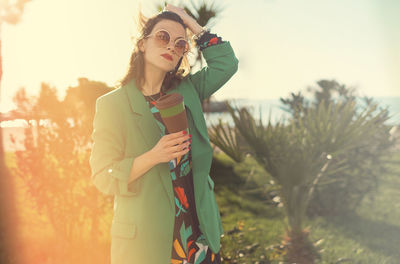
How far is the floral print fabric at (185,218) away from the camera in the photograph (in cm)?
159

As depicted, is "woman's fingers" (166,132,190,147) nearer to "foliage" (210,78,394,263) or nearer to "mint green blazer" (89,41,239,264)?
"mint green blazer" (89,41,239,264)

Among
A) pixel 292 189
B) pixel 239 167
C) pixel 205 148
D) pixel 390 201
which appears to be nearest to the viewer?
pixel 205 148

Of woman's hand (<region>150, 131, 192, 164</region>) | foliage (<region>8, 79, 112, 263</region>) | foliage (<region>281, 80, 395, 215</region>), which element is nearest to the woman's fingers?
woman's hand (<region>150, 131, 192, 164</region>)


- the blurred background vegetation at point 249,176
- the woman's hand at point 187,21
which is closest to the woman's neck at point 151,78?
the woman's hand at point 187,21

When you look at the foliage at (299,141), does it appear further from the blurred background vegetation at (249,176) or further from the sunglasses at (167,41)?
the sunglasses at (167,41)

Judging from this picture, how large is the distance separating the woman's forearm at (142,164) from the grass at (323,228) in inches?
73.8

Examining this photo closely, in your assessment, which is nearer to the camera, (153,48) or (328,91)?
(153,48)

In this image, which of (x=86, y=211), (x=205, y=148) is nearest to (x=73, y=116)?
(x=86, y=211)

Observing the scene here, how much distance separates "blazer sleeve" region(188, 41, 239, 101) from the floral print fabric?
0.89 feet

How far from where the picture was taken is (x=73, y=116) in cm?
370

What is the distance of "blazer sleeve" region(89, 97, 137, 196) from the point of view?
1479mm

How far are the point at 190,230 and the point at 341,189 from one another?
15.1 feet

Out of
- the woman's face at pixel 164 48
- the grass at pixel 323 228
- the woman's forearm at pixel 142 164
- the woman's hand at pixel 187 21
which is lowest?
the grass at pixel 323 228

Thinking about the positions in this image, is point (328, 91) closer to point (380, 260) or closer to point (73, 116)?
point (380, 260)
